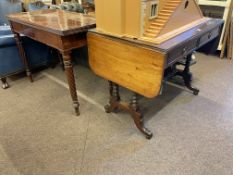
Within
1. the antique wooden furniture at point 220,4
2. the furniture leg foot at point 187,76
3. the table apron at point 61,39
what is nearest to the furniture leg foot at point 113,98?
the table apron at point 61,39

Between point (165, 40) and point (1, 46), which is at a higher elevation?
point (165, 40)

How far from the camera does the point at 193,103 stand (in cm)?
206

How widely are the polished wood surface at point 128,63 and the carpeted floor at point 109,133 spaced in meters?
0.48

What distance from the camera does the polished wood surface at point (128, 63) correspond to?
1.25 meters

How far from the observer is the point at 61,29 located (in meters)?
1.50

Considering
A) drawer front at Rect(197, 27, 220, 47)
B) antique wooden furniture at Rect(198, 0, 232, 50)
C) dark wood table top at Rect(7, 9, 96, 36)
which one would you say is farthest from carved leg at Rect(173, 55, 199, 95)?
antique wooden furniture at Rect(198, 0, 232, 50)

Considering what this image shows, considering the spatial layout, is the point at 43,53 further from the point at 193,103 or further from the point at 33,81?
the point at 193,103

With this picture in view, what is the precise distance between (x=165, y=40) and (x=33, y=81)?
73.3 inches

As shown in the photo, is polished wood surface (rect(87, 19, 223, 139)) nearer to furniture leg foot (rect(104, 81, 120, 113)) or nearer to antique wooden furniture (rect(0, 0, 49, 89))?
furniture leg foot (rect(104, 81, 120, 113))

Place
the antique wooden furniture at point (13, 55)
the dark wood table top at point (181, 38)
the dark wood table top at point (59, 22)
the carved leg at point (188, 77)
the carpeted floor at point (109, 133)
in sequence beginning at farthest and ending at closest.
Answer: the antique wooden furniture at point (13, 55) → the carved leg at point (188, 77) → the dark wood table top at point (59, 22) → the carpeted floor at point (109, 133) → the dark wood table top at point (181, 38)

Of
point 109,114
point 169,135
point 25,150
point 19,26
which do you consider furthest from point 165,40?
point 19,26

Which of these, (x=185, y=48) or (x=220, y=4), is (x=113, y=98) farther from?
(x=220, y=4)

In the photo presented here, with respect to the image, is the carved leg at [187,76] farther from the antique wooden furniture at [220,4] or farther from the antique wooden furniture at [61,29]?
the antique wooden furniture at [220,4]

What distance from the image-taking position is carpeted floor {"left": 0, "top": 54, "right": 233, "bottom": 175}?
4.69ft
